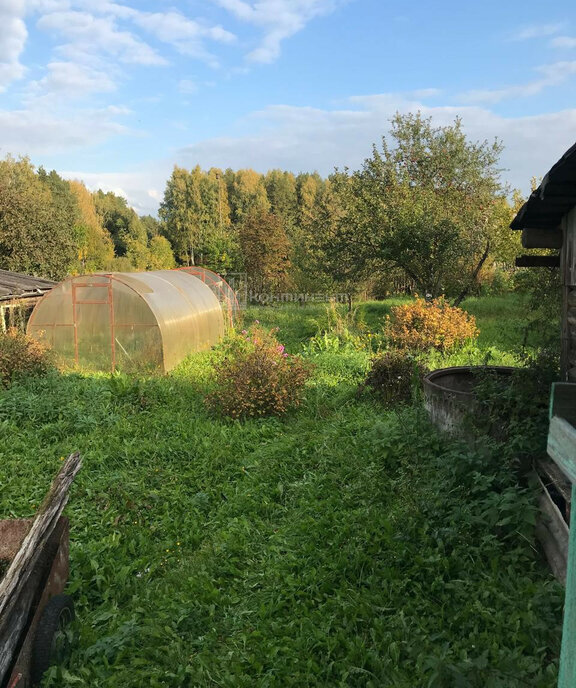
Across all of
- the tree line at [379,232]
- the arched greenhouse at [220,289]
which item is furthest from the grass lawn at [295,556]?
the arched greenhouse at [220,289]

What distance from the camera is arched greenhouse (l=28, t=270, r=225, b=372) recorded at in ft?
39.7

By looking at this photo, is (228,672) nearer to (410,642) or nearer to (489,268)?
(410,642)

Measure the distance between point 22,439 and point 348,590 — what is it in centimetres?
568

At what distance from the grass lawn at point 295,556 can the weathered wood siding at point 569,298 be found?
105cm

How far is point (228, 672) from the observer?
328 centimetres

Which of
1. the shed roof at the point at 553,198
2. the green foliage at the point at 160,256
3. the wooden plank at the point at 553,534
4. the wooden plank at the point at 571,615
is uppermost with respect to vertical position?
the green foliage at the point at 160,256

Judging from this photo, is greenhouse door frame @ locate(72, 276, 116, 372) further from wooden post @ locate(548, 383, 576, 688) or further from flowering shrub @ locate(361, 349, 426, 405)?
wooden post @ locate(548, 383, 576, 688)

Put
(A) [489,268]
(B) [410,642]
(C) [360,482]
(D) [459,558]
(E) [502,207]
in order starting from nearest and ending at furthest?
(B) [410,642], (D) [459,558], (C) [360,482], (E) [502,207], (A) [489,268]

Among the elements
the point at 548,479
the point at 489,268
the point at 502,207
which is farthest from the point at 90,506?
the point at 489,268

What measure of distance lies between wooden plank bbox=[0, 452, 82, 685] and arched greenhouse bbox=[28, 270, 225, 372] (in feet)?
26.9

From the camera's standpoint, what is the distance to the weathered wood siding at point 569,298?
4473 millimetres

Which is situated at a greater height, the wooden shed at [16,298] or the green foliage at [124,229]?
the green foliage at [124,229]

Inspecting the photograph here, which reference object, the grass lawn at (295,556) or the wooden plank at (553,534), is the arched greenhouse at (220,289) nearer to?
the grass lawn at (295,556)

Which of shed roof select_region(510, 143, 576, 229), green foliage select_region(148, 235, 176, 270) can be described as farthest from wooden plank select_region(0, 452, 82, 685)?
green foliage select_region(148, 235, 176, 270)
